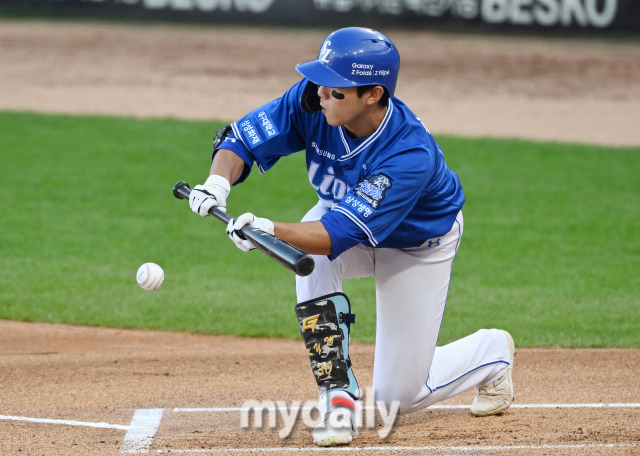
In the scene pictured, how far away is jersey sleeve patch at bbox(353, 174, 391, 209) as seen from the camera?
13.2 feet

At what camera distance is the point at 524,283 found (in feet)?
26.3

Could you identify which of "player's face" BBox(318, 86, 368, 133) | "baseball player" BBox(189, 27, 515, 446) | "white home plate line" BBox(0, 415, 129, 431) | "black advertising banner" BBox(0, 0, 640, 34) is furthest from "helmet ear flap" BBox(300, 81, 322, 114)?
"black advertising banner" BBox(0, 0, 640, 34)

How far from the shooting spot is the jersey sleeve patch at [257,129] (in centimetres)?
466

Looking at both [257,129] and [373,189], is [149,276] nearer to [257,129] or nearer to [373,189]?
[257,129]

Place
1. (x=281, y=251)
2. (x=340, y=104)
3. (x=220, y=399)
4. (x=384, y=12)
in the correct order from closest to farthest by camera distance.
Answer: (x=281, y=251), (x=340, y=104), (x=220, y=399), (x=384, y=12)

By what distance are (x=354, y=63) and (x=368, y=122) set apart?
289 mm

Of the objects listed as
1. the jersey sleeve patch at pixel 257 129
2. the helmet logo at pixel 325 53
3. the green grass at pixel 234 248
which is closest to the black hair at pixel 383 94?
the helmet logo at pixel 325 53

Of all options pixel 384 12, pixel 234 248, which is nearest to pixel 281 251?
pixel 234 248

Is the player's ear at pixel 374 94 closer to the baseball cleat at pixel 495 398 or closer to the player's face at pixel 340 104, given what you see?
the player's face at pixel 340 104

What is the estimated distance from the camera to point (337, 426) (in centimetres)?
424

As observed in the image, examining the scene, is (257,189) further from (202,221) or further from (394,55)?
(394,55)

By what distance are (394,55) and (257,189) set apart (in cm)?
694

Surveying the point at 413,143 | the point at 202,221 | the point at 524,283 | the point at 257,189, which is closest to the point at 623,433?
the point at 413,143

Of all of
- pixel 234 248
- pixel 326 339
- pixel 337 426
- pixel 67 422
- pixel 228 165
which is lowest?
pixel 234 248
